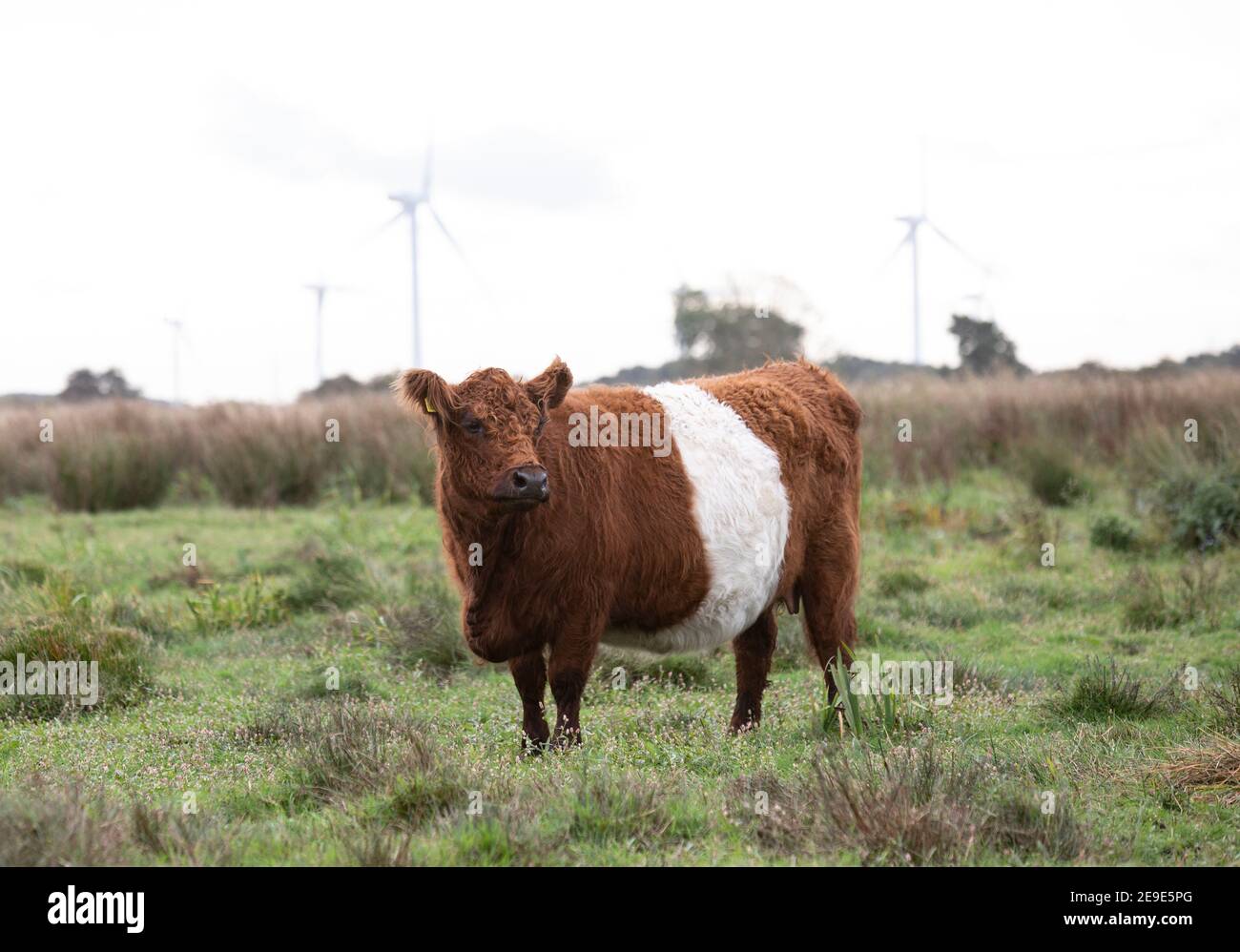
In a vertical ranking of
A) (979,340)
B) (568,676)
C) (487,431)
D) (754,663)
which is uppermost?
(979,340)

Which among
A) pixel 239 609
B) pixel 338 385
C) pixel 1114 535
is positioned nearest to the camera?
pixel 239 609

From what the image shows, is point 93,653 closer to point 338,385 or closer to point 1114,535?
point 1114,535

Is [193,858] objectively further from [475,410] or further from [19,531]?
[19,531]

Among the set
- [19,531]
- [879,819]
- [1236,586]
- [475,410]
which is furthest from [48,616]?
[1236,586]

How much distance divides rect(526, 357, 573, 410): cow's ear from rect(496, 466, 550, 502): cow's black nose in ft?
1.87

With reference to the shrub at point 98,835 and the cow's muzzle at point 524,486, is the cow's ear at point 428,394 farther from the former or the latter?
the shrub at point 98,835

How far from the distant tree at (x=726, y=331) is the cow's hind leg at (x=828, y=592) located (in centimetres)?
3572

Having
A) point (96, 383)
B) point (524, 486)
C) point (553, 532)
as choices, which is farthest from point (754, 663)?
point (96, 383)

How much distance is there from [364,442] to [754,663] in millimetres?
12950

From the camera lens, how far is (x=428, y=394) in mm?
5859

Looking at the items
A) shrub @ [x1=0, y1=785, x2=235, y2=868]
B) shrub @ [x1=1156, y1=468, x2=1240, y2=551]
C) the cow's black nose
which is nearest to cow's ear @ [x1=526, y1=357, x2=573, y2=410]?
the cow's black nose

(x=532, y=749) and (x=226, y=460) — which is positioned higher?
(x=226, y=460)

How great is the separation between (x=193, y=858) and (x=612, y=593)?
2.49m

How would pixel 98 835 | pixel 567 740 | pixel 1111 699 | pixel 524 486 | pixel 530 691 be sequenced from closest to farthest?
pixel 98 835 < pixel 524 486 < pixel 567 740 < pixel 530 691 < pixel 1111 699
